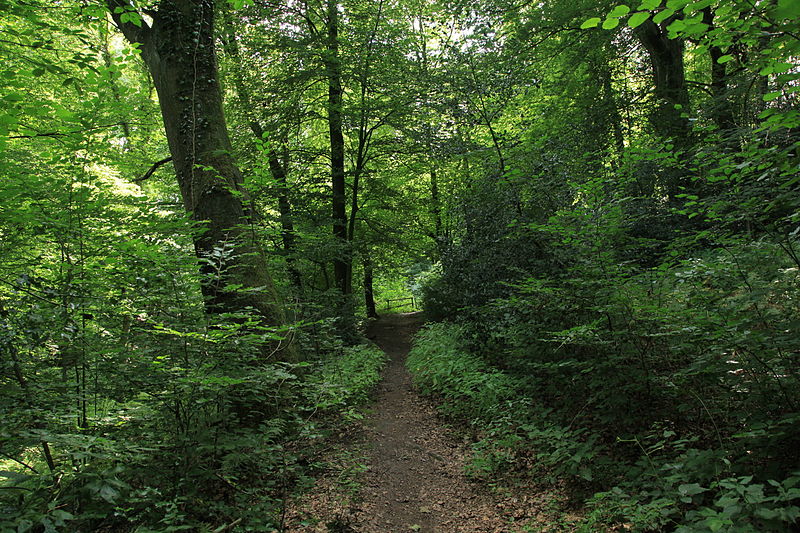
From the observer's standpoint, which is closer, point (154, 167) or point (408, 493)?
A: point (408, 493)

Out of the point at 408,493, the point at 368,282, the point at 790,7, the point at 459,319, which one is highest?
the point at 368,282

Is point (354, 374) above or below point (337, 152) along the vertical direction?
below

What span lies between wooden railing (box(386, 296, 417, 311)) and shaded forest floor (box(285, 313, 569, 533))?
22401 mm

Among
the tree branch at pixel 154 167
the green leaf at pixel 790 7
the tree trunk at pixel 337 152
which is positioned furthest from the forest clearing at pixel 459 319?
the tree trunk at pixel 337 152

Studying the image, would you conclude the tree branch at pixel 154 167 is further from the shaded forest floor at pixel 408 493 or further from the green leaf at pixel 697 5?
the green leaf at pixel 697 5

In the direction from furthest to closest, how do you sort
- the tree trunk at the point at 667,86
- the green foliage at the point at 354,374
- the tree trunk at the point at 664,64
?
the tree trunk at the point at 664,64 < the tree trunk at the point at 667,86 < the green foliage at the point at 354,374

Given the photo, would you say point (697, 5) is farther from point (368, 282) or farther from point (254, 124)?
point (368, 282)

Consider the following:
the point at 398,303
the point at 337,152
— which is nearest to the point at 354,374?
the point at 337,152

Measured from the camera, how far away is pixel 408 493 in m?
4.48

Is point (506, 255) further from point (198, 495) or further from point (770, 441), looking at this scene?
point (198, 495)

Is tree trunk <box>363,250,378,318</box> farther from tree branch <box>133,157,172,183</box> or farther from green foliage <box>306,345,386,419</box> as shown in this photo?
tree branch <box>133,157,172,183</box>

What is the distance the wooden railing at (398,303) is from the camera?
29.2m

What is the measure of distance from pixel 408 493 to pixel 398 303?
27.0 m

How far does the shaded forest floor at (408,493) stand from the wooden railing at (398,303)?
73.5 feet
